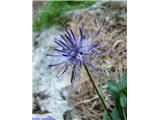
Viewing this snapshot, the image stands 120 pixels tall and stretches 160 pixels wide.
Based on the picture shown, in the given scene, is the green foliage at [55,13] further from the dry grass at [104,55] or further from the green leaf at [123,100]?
the green leaf at [123,100]

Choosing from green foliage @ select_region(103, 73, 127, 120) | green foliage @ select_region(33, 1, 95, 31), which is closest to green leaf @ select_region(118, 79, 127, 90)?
green foliage @ select_region(103, 73, 127, 120)

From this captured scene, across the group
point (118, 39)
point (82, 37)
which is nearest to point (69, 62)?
point (82, 37)

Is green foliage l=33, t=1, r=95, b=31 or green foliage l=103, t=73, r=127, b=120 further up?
green foliage l=33, t=1, r=95, b=31

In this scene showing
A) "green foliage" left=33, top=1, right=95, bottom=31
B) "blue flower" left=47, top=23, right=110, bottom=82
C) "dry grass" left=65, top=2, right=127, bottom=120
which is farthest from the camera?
"green foliage" left=33, top=1, right=95, bottom=31

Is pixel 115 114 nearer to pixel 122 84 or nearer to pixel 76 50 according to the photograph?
pixel 122 84

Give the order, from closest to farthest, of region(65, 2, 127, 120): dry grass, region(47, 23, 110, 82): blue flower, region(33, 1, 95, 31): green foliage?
region(47, 23, 110, 82): blue flower < region(65, 2, 127, 120): dry grass < region(33, 1, 95, 31): green foliage

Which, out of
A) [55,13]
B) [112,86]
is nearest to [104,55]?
[112,86]

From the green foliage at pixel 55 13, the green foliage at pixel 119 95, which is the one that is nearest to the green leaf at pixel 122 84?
the green foliage at pixel 119 95

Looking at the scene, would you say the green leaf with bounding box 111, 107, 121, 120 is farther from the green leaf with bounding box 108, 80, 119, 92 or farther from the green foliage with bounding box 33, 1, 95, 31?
the green foliage with bounding box 33, 1, 95, 31
